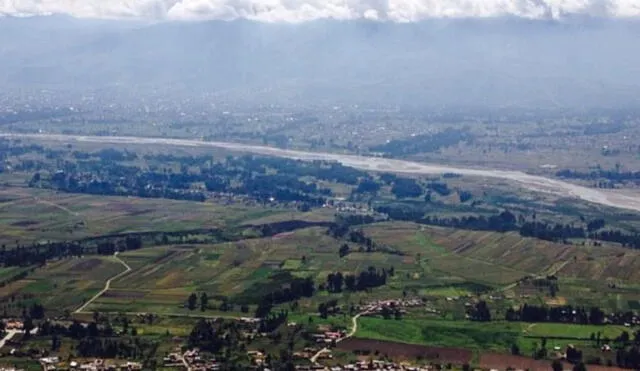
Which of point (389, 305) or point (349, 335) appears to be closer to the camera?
point (349, 335)

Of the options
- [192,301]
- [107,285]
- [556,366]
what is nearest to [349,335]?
[192,301]

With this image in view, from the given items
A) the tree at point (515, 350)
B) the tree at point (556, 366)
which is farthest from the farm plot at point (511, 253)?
the tree at point (556, 366)

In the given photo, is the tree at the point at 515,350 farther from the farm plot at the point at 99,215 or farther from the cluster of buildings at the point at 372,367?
the farm plot at the point at 99,215

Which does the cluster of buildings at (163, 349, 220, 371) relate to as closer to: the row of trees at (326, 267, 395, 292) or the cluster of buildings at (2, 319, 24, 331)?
the cluster of buildings at (2, 319, 24, 331)

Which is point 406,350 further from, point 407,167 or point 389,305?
point 407,167

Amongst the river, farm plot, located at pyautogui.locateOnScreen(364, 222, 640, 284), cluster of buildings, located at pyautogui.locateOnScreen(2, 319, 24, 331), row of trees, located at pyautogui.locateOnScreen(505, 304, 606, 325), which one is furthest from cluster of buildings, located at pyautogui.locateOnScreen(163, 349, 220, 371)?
the river
